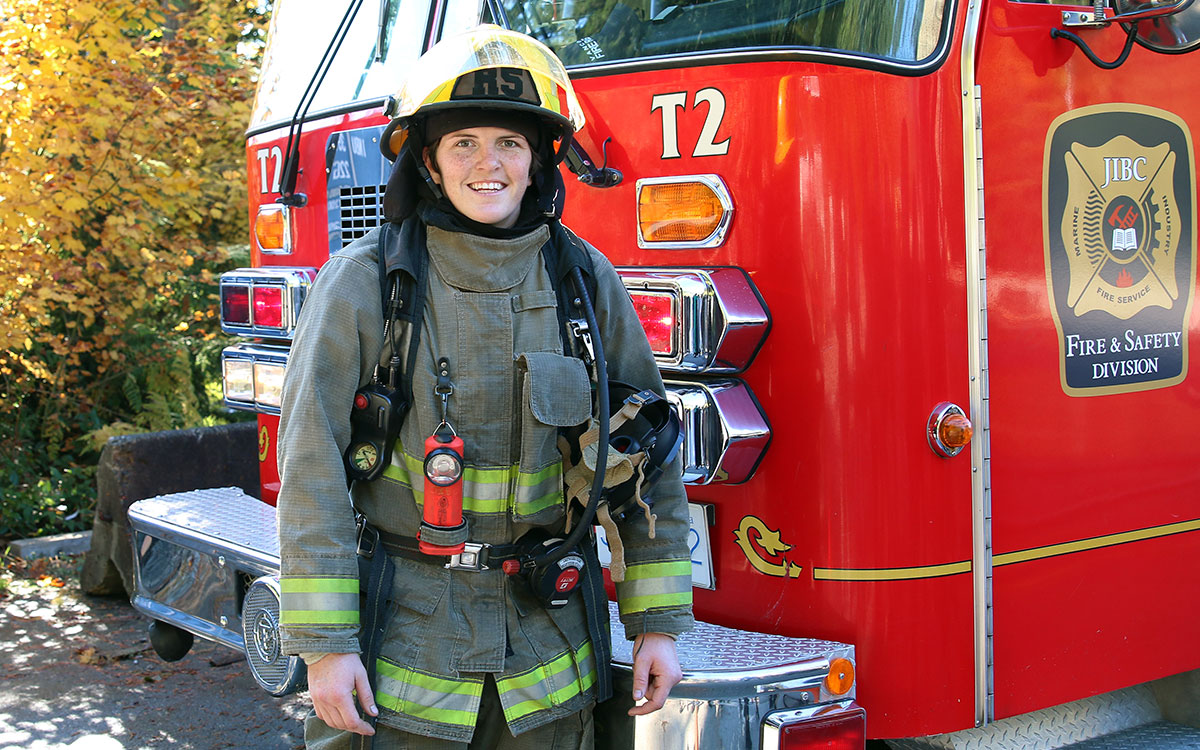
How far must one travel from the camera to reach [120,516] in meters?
5.50

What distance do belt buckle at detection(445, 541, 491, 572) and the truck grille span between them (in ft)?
5.48

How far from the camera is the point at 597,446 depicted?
2084 millimetres

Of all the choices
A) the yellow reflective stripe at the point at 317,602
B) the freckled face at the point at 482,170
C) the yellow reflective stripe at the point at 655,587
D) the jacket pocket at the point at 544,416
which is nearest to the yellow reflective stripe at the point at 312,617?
the yellow reflective stripe at the point at 317,602

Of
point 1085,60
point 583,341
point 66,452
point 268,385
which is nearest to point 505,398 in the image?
point 583,341

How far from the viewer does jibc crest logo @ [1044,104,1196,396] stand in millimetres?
2838

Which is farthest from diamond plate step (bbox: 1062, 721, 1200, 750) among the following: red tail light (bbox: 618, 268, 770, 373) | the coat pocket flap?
the coat pocket flap

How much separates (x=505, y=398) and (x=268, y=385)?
207cm

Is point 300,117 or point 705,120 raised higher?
point 300,117

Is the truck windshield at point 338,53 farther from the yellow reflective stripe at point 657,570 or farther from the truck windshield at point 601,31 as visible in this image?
the yellow reflective stripe at point 657,570

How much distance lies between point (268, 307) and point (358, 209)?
553mm

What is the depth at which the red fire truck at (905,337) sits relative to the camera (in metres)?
2.63

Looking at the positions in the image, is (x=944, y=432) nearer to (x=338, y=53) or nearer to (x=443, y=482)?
(x=443, y=482)

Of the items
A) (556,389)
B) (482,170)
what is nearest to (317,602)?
(556,389)

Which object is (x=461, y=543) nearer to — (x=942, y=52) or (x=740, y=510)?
(x=740, y=510)
